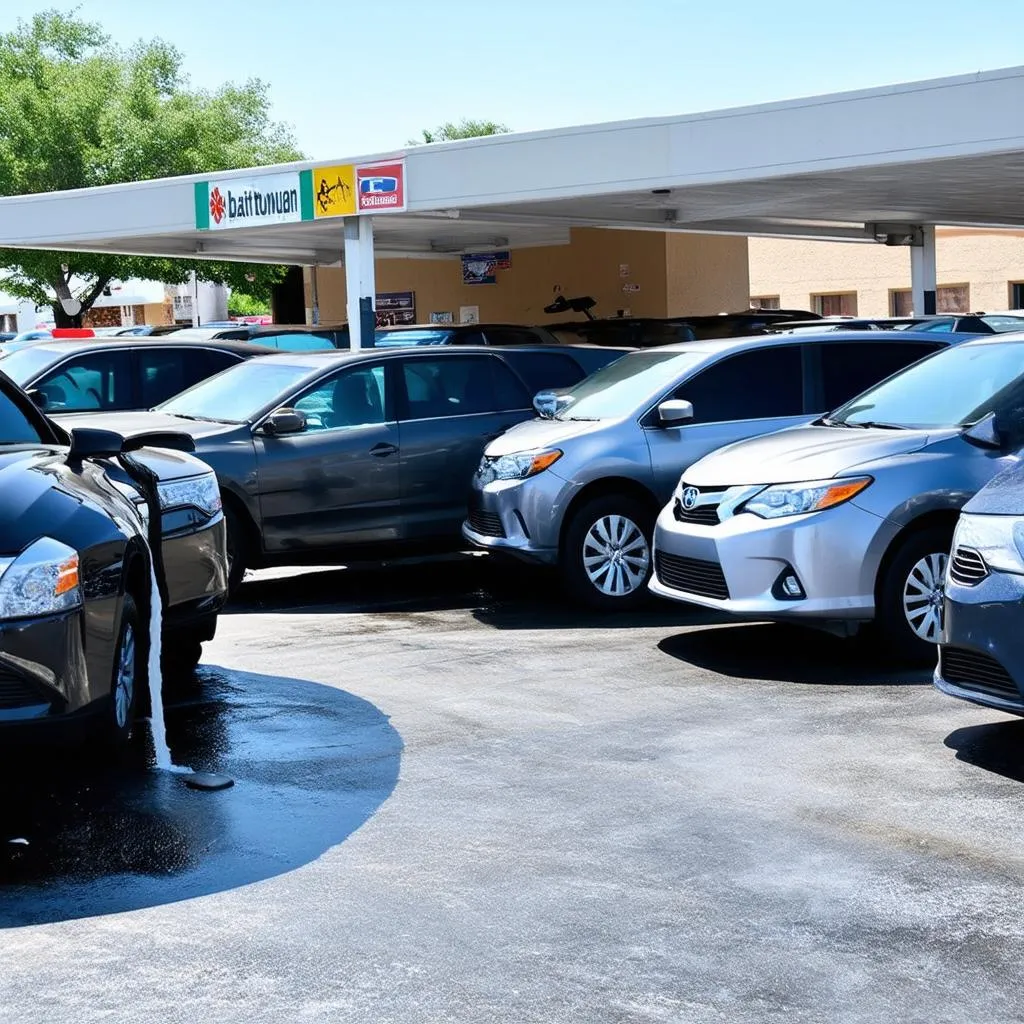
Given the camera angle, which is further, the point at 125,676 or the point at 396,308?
the point at 396,308

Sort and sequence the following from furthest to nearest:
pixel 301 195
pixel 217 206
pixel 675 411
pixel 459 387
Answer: pixel 217 206 → pixel 301 195 → pixel 459 387 → pixel 675 411

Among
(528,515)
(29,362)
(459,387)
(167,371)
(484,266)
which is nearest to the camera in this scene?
(528,515)

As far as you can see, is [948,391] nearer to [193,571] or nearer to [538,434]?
[538,434]

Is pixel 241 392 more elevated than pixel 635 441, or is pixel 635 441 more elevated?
pixel 241 392

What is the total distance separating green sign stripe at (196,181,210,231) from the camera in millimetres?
23531

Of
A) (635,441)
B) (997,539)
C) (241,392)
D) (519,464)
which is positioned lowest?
(997,539)

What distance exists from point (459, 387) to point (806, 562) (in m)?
4.72

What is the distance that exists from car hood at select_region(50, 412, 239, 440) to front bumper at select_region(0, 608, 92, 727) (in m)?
5.40

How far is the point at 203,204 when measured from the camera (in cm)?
2362

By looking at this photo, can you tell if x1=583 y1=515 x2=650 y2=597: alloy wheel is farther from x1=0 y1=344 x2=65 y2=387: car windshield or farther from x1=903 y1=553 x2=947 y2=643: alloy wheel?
x1=0 y1=344 x2=65 y2=387: car windshield

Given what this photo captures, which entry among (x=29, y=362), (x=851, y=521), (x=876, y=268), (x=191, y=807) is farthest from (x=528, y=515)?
(x=876, y=268)


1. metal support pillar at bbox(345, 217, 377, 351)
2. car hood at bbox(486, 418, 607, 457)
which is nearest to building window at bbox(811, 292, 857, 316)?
metal support pillar at bbox(345, 217, 377, 351)

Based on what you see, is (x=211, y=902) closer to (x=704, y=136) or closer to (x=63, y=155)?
(x=704, y=136)

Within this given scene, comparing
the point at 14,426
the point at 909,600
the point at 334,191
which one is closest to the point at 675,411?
the point at 909,600
